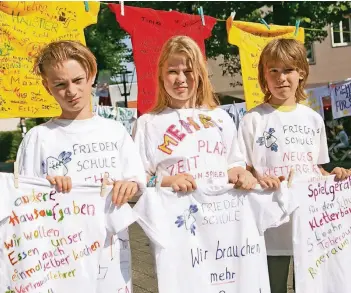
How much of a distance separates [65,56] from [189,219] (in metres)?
1.01

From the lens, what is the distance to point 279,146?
3.00 metres

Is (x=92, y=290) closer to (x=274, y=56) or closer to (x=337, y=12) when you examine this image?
(x=274, y=56)

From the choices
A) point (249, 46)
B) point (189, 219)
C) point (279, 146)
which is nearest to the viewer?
point (189, 219)

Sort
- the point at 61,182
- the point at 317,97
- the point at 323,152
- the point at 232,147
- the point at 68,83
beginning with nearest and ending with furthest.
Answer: the point at 61,182 → the point at 68,83 → the point at 232,147 → the point at 323,152 → the point at 317,97

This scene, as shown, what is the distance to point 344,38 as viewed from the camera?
2388 centimetres

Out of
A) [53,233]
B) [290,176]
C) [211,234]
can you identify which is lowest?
[211,234]

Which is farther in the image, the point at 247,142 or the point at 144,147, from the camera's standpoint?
the point at 247,142

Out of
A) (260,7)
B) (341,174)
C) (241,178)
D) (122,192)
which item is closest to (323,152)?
(341,174)

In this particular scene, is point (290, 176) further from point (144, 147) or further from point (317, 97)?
point (317, 97)

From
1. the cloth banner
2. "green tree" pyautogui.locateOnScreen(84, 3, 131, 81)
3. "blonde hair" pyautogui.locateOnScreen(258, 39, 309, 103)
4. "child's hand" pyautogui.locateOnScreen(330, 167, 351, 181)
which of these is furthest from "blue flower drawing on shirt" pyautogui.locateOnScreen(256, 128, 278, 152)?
"green tree" pyautogui.locateOnScreen(84, 3, 131, 81)

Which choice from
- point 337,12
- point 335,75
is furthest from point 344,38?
point 337,12

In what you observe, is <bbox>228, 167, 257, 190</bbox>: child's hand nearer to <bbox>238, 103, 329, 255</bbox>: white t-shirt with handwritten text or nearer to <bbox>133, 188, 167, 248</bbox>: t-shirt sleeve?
<bbox>238, 103, 329, 255</bbox>: white t-shirt with handwritten text

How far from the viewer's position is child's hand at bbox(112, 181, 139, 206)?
2.41 m

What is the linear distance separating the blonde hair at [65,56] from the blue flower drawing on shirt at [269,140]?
106 cm
